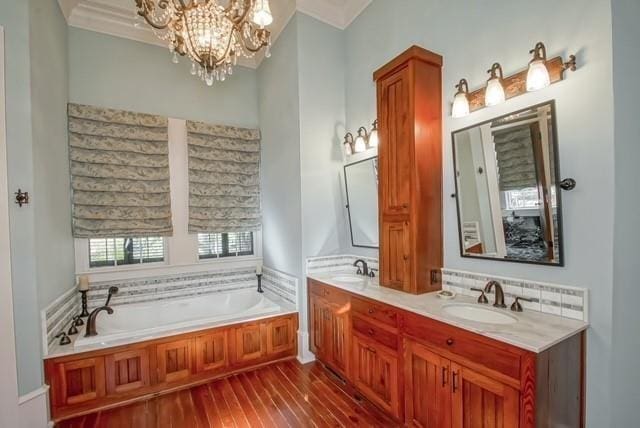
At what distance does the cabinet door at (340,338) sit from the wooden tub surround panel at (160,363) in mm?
581

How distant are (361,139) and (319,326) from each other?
1.86 m

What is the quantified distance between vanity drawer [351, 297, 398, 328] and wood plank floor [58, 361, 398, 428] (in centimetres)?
71

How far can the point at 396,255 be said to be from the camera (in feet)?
7.37

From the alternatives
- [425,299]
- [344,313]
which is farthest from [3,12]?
[425,299]

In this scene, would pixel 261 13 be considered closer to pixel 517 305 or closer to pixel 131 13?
pixel 517 305

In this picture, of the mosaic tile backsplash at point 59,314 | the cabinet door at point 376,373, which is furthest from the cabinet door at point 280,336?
the mosaic tile backsplash at point 59,314

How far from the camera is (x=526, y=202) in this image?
5.57 feet

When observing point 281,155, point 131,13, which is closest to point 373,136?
point 281,155

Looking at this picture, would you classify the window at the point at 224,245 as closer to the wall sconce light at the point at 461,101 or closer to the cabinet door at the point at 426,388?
the cabinet door at the point at 426,388

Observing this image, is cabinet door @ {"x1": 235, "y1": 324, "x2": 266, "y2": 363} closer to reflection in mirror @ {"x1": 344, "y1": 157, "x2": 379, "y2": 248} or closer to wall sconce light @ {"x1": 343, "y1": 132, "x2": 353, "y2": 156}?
reflection in mirror @ {"x1": 344, "y1": 157, "x2": 379, "y2": 248}

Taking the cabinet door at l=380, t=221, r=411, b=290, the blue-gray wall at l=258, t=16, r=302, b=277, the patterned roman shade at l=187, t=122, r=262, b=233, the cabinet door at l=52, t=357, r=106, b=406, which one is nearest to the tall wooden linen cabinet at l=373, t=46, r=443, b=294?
the cabinet door at l=380, t=221, r=411, b=290

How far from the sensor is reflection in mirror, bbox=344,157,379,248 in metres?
2.81

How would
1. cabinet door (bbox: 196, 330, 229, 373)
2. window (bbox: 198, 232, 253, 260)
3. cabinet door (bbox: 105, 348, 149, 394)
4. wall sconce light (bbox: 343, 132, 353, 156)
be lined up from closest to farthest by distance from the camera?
cabinet door (bbox: 105, 348, 149, 394)
cabinet door (bbox: 196, 330, 229, 373)
wall sconce light (bbox: 343, 132, 353, 156)
window (bbox: 198, 232, 253, 260)

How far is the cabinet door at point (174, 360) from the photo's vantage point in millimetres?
2469
